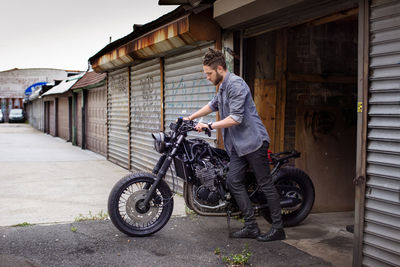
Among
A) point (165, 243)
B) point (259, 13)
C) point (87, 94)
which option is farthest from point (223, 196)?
point (87, 94)

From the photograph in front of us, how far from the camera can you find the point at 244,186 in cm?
486

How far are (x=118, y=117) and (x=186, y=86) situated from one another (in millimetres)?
4752

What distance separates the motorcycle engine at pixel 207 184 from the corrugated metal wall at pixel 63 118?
58.1 ft

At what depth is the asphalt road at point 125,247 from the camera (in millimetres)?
4285

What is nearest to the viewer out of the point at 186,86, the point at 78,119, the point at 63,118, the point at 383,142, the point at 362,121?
the point at 383,142

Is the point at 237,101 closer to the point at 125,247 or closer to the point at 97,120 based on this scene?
the point at 125,247

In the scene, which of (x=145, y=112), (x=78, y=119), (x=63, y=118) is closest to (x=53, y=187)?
(x=145, y=112)

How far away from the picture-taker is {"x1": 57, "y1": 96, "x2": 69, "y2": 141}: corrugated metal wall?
869 inches

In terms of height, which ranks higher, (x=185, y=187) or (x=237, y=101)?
(x=237, y=101)

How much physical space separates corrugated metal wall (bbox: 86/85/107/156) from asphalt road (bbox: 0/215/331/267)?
8414 millimetres

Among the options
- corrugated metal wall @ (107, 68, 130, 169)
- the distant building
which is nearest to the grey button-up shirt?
corrugated metal wall @ (107, 68, 130, 169)

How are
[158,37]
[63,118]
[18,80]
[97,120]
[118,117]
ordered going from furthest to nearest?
[18,80] < [63,118] < [97,120] < [118,117] < [158,37]

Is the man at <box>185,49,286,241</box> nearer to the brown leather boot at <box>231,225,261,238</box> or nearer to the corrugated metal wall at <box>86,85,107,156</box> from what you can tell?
the brown leather boot at <box>231,225,261,238</box>

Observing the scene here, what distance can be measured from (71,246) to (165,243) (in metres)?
1.00
